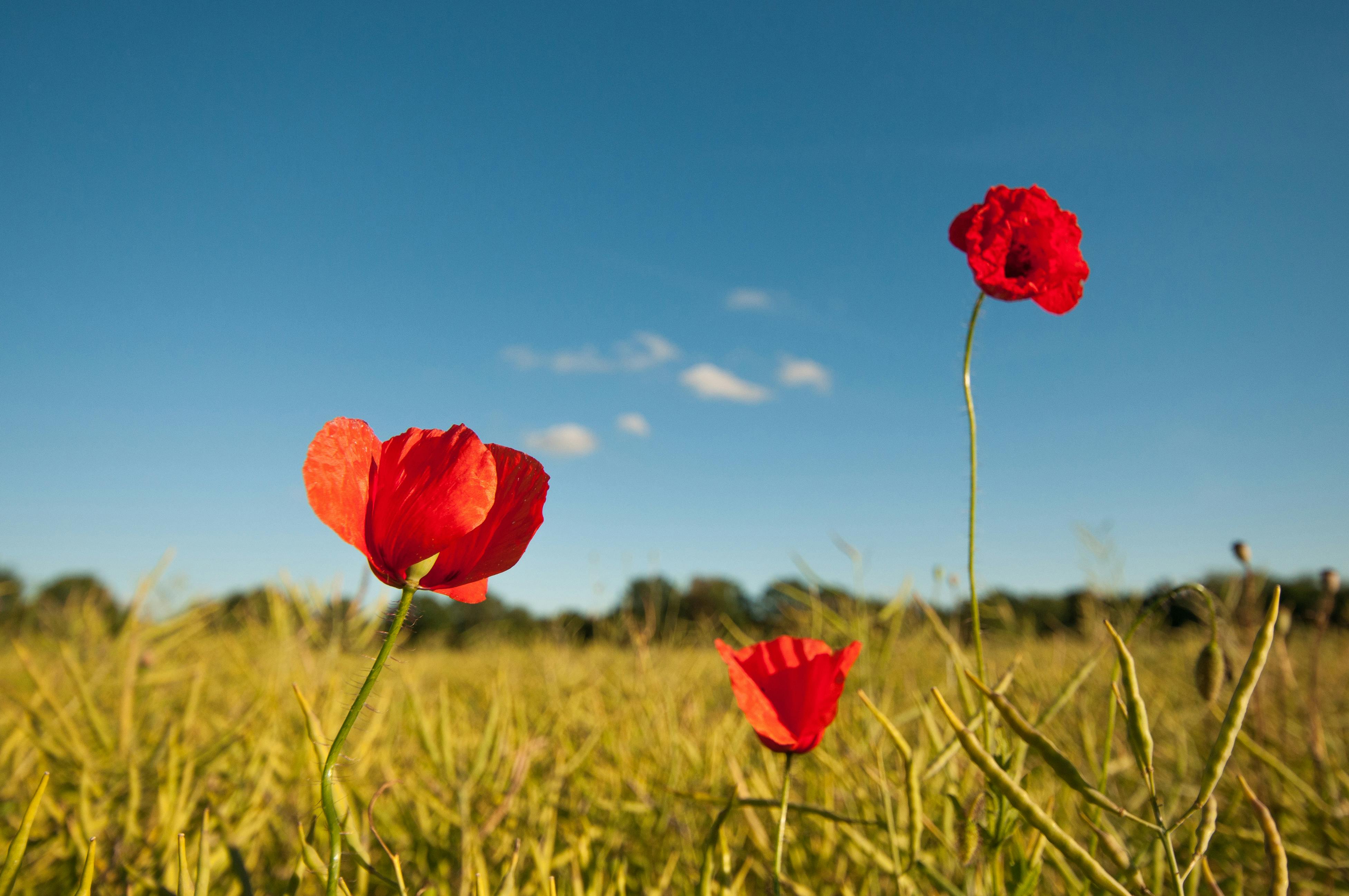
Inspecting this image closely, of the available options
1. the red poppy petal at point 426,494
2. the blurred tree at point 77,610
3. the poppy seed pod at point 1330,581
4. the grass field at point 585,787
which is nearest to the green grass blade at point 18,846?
the grass field at point 585,787

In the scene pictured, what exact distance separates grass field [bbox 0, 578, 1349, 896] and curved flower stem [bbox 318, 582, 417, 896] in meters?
0.03

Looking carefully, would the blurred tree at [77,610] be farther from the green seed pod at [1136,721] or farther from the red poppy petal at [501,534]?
the green seed pod at [1136,721]

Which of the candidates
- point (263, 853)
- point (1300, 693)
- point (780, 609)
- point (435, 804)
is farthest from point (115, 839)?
point (1300, 693)

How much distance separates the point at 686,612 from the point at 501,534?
12.4ft

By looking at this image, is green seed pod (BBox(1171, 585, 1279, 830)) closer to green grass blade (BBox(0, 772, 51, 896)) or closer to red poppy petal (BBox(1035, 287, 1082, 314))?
red poppy petal (BBox(1035, 287, 1082, 314))

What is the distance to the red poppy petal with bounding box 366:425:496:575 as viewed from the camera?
1.34 feet

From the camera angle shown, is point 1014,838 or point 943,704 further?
point 1014,838

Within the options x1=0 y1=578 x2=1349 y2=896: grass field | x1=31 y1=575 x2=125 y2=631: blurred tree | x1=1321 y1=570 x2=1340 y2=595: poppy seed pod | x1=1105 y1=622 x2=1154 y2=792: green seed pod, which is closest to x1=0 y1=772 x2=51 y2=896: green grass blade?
x1=0 y1=578 x2=1349 y2=896: grass field

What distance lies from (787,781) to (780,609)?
1.44 m

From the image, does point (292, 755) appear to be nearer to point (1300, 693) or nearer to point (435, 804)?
point (435, 804)

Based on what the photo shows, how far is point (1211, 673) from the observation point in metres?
0.56

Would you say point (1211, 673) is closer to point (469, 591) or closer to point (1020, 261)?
point (1020, 261)

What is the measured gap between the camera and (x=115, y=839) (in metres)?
0.90

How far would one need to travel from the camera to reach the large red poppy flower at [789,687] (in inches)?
22.2
